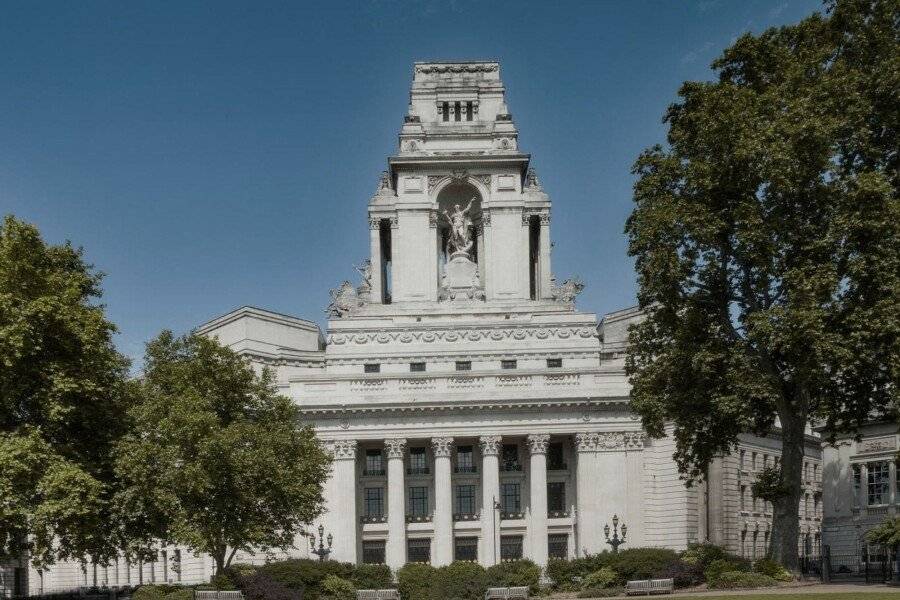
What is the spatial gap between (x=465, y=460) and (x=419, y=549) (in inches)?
268

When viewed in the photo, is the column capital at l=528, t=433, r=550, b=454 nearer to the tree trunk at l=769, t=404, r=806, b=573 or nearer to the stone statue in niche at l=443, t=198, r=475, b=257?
the stone statue in niche at l=443, t=198, r=475, b=257

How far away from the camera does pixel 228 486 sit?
47344 mm

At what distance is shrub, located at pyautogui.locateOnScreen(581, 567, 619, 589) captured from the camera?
167ft

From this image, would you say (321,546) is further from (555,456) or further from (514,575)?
(555,456)

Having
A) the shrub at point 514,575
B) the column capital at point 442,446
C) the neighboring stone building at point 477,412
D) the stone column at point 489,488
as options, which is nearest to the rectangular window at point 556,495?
the neighboring stone building at point 477,412

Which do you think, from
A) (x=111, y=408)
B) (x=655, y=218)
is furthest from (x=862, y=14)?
(x=111, y=408)

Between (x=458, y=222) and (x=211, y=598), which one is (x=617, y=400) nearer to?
(x=458, y=222)

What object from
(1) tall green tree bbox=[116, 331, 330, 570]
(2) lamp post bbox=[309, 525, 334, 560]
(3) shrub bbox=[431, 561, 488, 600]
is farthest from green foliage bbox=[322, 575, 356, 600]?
(2) lamp post bbox=[309, 525, 334, 560]

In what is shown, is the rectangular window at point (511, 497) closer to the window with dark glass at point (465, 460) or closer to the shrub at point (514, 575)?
the window with dark glass at point (465, 460)

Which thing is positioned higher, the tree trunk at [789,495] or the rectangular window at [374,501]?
the tree trunk at [789,495]

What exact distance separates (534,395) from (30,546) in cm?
3473

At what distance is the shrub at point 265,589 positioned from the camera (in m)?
49.1

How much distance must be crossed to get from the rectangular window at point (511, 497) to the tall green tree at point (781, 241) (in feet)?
89.8

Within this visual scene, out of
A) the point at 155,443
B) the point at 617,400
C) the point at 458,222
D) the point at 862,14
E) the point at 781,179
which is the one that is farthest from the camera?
the point at 458,222
